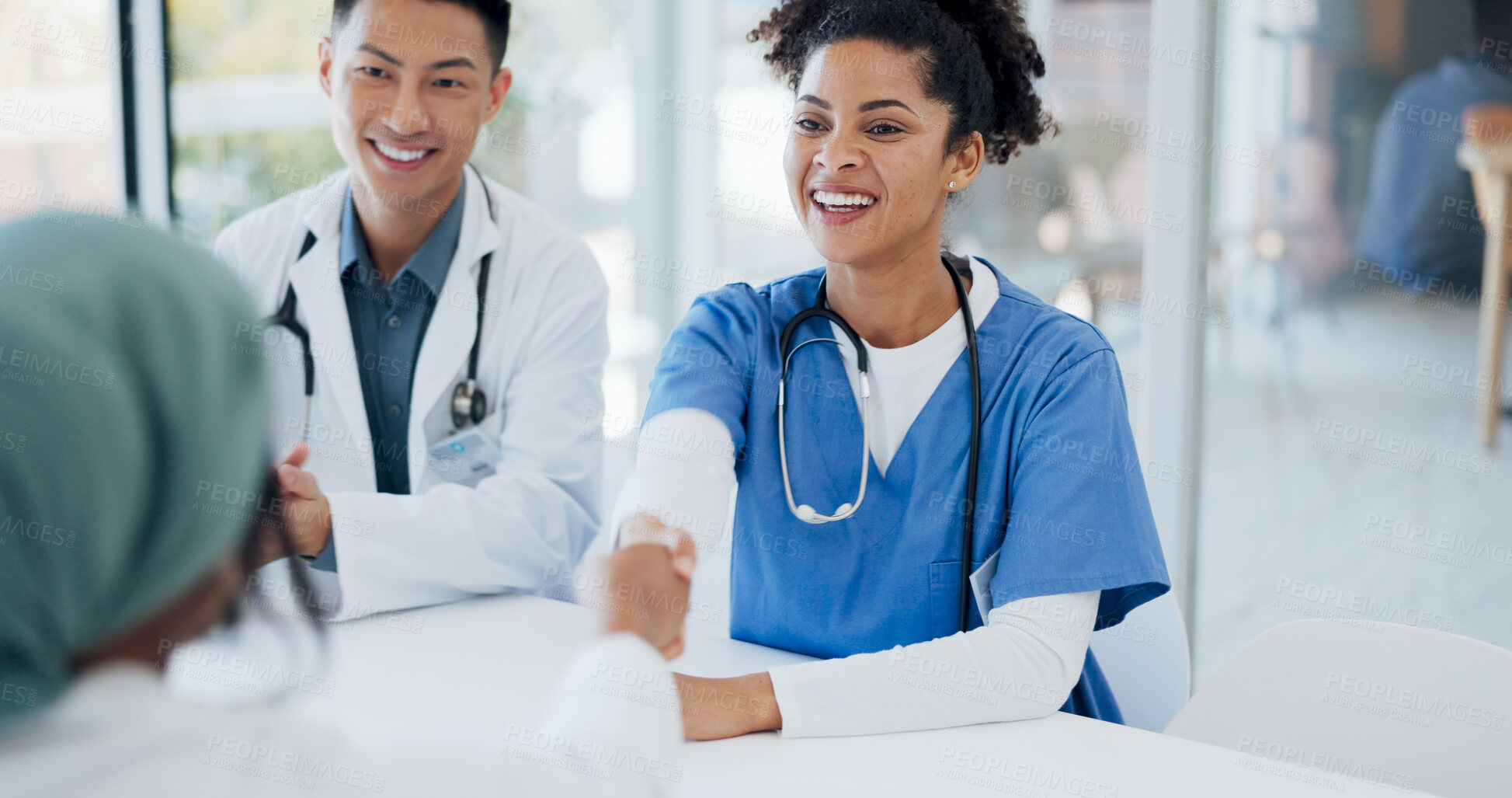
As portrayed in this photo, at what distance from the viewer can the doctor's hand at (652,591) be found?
1062mm

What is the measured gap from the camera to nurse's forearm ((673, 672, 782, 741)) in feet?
3.26

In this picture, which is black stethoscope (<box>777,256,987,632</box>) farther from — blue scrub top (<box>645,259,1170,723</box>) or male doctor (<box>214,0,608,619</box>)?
male doctor (<box>214,0,608,619</box>)

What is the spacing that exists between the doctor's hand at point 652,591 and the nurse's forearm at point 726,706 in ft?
0.17

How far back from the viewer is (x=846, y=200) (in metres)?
1.33

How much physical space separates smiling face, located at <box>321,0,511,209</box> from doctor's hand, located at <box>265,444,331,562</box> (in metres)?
0.58

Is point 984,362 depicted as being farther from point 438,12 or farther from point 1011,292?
point 438,12

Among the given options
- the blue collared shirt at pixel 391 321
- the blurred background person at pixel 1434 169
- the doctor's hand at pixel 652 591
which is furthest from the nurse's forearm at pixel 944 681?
the blurred background person at pixel 1434 169

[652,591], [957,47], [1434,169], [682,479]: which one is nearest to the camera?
[652,591]

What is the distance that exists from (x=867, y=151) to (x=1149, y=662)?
2.38ft

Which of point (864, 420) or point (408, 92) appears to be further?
point (408, 92)

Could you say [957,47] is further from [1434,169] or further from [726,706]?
[1434,169]

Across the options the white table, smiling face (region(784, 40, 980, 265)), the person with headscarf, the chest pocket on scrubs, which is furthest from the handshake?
the person with headscarf

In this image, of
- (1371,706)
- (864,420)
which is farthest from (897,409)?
(1371,706)

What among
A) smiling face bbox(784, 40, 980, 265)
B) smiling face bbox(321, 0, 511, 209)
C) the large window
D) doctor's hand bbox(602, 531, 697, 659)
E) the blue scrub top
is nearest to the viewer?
doctor's hand bbox(602, 531, 697, 659)
